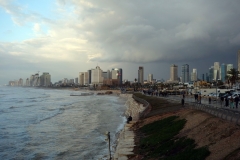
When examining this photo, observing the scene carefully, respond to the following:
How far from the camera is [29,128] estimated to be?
2953cm

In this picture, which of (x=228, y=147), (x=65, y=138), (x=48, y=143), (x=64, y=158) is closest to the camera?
(x=228, y=147)

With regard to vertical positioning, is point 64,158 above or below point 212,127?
below

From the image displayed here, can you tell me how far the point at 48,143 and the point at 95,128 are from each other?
787 centimetres

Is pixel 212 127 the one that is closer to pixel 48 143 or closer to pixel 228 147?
pixel 228 147

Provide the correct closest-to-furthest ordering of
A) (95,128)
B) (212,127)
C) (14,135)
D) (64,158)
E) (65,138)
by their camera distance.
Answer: (212,127)
(64,158)
(65,138)
(14,135)
(95,128)

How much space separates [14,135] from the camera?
25.5 m

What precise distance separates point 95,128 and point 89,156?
37.6 ft

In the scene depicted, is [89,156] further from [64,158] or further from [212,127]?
[212,127]

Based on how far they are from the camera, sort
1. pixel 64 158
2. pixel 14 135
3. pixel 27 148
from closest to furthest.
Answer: pixel 64 158, pixel 27 148, pixel 14 135

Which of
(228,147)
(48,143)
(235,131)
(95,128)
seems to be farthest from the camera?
(95,128)

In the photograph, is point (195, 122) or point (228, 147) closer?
point (228, 147)

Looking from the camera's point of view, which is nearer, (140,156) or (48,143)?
(140,156)

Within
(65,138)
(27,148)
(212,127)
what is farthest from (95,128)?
(212,127)

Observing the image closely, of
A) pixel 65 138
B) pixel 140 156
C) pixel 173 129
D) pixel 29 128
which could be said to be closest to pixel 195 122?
pixel 173 129
